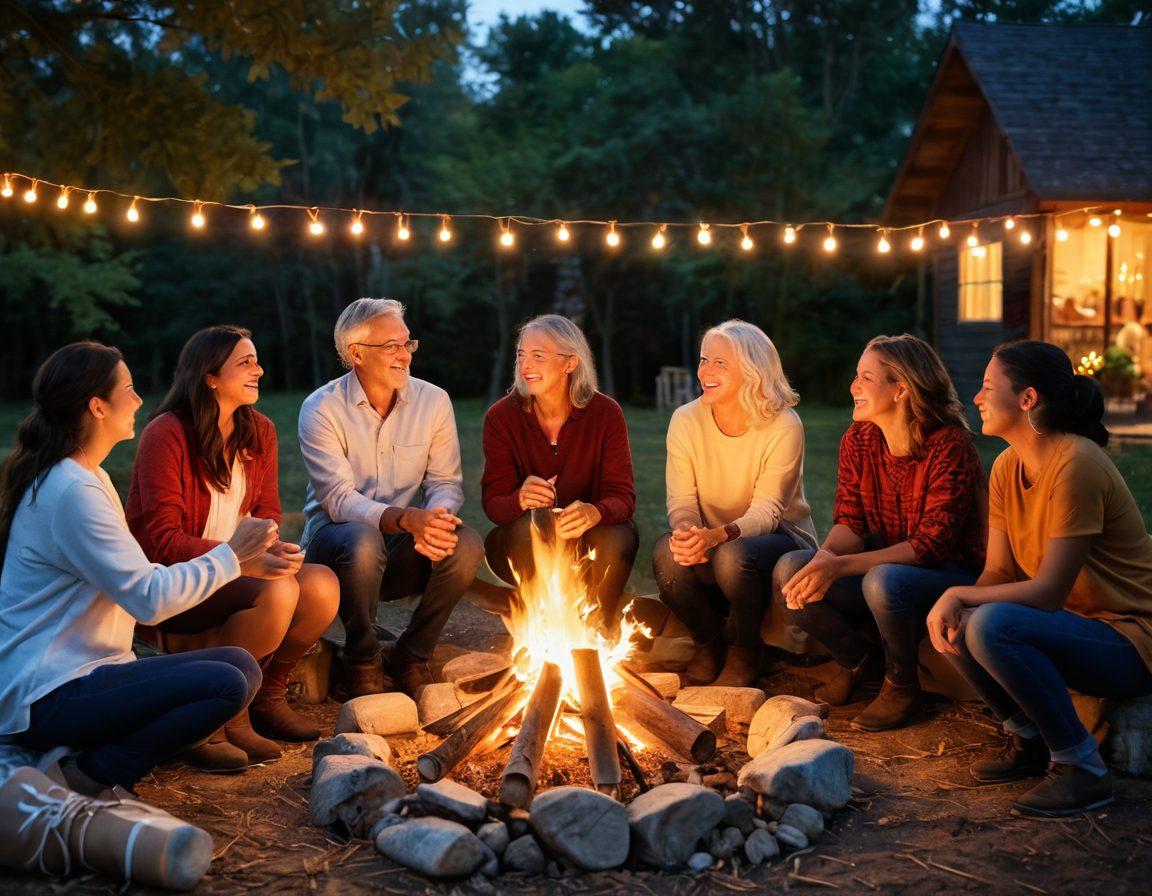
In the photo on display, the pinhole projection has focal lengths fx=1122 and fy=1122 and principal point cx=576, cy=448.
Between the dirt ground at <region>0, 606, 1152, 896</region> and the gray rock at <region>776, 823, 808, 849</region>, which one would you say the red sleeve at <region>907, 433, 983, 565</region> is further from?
the gray rock at <region>776, 823, 808, 849</region>

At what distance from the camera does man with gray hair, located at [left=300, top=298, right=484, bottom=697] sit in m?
4.29

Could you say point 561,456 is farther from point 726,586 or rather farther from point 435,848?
point 435,848

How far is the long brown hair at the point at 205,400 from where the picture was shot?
12.7ft

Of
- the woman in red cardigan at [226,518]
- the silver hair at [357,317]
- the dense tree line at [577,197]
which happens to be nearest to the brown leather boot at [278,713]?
the woman in red cardigan at [226,518]

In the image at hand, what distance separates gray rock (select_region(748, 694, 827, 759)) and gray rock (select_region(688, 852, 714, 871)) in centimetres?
67

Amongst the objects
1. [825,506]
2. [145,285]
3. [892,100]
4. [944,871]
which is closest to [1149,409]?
[825,506]

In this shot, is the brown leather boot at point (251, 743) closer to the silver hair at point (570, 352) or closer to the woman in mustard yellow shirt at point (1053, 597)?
the silver hair at point (570, 352)

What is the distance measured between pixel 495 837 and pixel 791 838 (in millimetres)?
794

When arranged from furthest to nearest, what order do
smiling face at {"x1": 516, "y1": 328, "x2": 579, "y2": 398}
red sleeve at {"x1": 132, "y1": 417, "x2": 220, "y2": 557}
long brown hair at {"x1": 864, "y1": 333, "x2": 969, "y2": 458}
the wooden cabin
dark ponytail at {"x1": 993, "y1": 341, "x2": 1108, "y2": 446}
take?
1. the wooden cabin
2. smiling face at {"x1": 516, "y1": 328, "x2": 579, "y2": 398}
3. long brown hair at {"x1": 864, "y1": 333, "x2": 969, "y2": 458}
4. red sleeve at {"x1": 132, "y1": 417, "x2": 220, "y2": 557}
5. dark ponytail at {"x1": 993, "y1": 341, "x2": 1108, "y2": 446}

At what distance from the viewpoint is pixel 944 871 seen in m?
2.85

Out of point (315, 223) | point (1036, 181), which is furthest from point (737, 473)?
point (1036, 181)

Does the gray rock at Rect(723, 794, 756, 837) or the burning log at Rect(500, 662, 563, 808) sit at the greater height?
the burning log at Rect(500, 662, 563, 808)

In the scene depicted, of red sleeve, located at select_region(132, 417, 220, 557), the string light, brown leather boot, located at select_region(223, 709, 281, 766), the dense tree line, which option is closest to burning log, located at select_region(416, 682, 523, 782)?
brown leather boot, located at select_region(223, 709, 281, 766)

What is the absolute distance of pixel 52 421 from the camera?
3.11 meters
